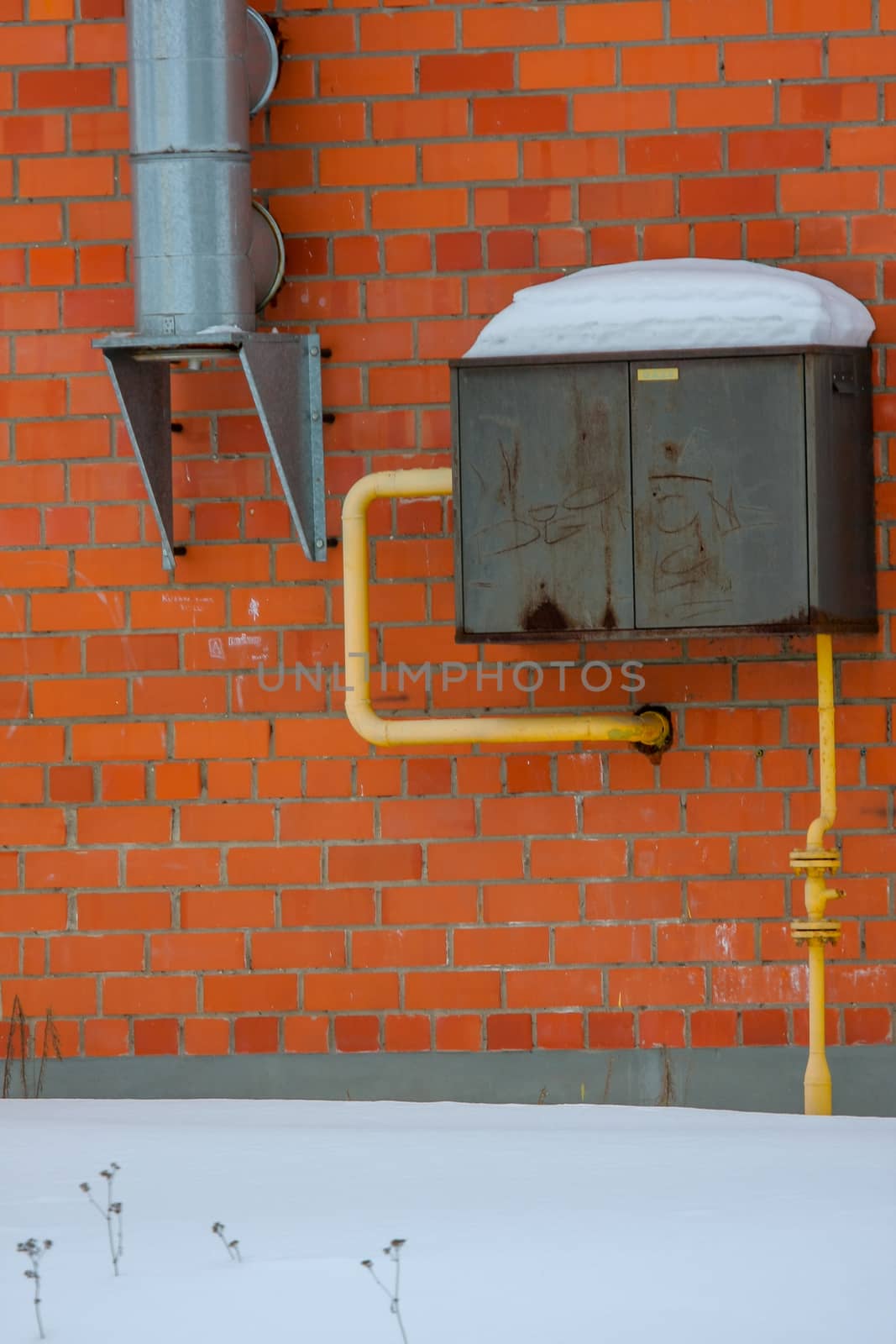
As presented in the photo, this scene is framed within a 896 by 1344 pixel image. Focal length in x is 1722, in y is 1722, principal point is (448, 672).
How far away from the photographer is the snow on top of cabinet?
12.6ft

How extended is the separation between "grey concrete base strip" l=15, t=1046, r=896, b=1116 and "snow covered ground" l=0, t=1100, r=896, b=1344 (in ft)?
1.90

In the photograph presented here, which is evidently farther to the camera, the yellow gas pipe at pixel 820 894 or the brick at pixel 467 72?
the brick at pixel 467 72

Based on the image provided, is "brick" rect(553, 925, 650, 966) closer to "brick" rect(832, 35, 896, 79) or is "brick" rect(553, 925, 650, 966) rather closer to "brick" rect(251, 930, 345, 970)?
"brick" rect(251, 930, 345, 970)

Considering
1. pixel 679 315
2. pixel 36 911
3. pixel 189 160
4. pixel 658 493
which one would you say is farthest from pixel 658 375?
pixel 36 911

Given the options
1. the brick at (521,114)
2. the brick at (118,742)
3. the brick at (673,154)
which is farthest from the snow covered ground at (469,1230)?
the brick at (521,114)

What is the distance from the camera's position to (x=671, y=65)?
415cm

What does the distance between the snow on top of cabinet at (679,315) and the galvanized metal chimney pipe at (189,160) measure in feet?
2.07

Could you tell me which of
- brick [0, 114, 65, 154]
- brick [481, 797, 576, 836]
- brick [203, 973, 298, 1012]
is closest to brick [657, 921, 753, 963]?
brick [481, 797, 576, 836]

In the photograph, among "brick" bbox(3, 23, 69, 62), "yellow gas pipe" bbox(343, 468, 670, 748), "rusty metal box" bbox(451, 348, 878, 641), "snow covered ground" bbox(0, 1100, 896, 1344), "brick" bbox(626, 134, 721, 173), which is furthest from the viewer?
"brick" bbox(3, 23, 69, 62)

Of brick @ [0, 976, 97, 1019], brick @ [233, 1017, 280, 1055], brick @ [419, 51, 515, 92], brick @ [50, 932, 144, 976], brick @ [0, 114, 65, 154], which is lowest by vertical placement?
brick @ [233, 1017, 280, 1055]

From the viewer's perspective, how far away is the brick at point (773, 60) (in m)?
4.14

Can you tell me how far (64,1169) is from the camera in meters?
3.16

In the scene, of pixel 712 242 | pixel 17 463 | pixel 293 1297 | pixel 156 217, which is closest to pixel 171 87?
pixel 156 217

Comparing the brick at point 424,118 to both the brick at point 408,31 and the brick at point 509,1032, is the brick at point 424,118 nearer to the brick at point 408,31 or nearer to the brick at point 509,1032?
the brick at point 408,31
